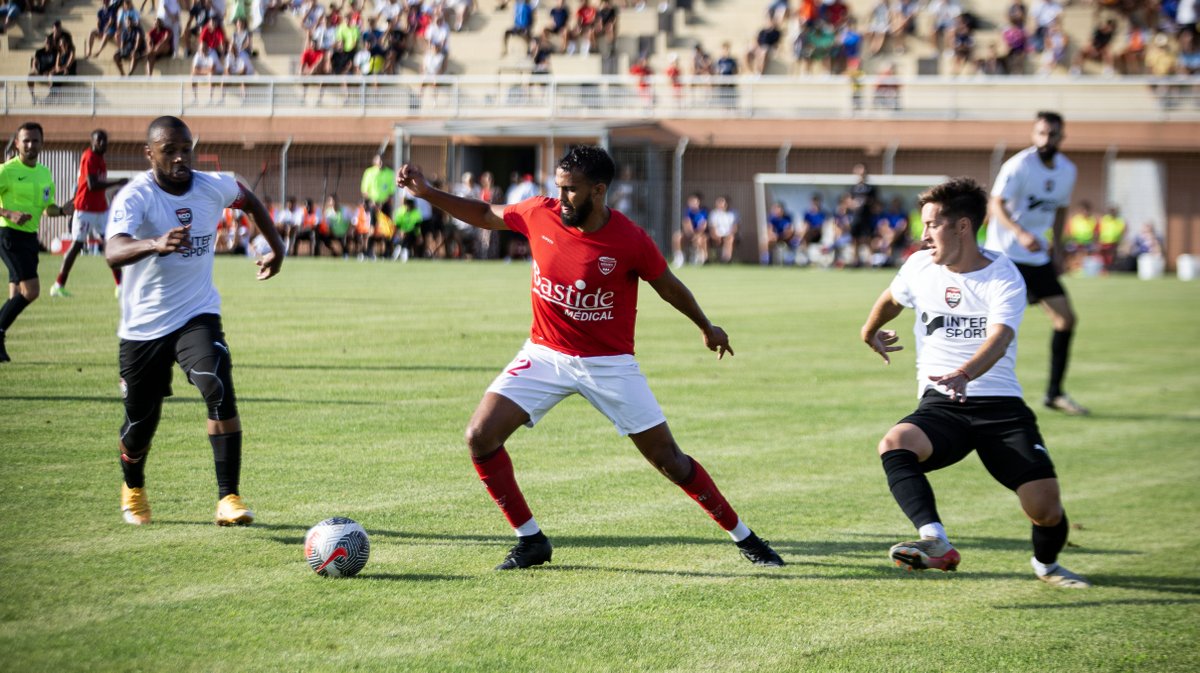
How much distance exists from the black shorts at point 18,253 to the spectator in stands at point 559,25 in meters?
23.5

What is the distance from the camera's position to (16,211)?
42.0 feet

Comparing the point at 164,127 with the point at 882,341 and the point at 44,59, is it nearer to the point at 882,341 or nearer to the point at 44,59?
the point at 882,341

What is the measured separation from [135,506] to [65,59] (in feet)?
20.4

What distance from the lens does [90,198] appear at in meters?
16.8

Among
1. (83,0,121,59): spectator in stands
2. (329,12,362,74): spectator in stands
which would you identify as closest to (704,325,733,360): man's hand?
(83,0,121,59): spectator in stands

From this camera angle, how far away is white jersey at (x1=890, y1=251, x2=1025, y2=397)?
642 centimetres

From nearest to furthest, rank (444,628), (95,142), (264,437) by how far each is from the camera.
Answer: (444,628) < (264,437) < (95,142)

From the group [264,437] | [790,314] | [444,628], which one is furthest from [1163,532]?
[790,314]

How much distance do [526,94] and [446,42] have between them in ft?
9.87

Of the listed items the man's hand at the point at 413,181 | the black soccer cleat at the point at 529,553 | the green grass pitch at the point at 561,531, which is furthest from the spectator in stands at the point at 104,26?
the black soccer cleat at the point at 529,553

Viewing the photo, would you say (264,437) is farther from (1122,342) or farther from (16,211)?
(1122,342)

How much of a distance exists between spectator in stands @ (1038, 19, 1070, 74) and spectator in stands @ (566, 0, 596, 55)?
12987mm

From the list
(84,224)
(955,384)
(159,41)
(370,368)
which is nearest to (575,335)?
(955,384)

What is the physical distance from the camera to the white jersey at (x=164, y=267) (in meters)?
6.98
